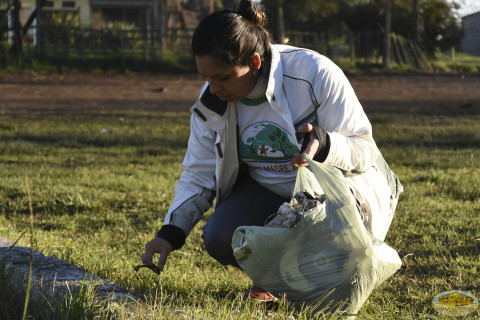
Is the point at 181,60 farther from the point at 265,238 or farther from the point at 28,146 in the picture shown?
the point at 265,238

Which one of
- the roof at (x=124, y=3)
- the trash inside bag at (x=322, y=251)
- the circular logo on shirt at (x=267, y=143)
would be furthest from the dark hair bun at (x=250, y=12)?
the roof at (x=124, y=3)

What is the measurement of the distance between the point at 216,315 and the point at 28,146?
243 inches

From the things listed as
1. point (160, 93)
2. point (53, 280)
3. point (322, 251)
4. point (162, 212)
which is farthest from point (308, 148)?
point (160, 93)

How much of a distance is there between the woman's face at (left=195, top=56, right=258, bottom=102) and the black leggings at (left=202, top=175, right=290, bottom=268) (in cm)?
50

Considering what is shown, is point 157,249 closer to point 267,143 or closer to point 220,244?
point 220,244

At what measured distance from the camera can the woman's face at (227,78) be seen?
2.97 meters

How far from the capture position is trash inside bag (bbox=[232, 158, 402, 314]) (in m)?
2.61

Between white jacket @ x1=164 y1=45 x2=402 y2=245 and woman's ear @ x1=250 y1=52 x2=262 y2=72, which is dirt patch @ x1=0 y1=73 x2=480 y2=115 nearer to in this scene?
white jacket @ x1=164 y1=45 x2=402 y2=245

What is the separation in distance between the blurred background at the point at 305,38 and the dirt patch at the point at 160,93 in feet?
4.93

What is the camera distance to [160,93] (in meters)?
14.6

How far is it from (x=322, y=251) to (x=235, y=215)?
766 mm

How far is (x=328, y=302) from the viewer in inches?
106

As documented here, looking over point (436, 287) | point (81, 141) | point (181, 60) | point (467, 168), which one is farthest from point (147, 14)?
point (436, 287)

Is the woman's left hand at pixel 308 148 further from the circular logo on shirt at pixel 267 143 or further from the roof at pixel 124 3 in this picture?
the roof at pixel 124 3
